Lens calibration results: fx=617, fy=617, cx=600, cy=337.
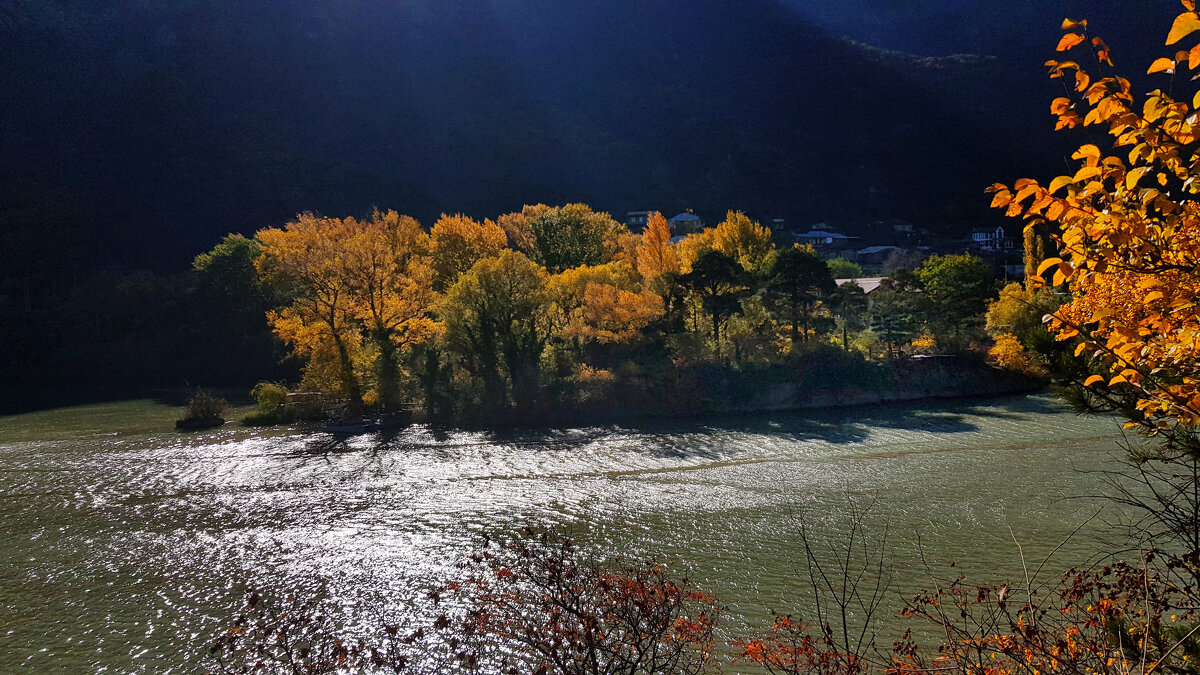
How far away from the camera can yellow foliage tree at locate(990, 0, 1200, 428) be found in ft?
8.97

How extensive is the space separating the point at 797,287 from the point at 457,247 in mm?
20686

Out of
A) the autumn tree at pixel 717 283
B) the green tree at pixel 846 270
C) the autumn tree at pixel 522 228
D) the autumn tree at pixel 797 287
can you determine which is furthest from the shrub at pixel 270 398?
the green tree at pixel 846 270

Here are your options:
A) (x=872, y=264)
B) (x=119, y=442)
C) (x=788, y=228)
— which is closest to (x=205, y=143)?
(x=119, y=442)

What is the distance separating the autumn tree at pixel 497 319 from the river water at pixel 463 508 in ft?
14.2

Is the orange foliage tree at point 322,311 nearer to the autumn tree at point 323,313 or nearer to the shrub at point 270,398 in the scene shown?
the autumn tree at point 323,313

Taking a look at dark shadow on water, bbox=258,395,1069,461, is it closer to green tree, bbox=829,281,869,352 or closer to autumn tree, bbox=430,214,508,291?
green tree, bbox=829,281,869,352

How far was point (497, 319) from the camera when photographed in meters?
30.7

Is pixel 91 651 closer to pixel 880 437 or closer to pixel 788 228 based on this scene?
pixel 880 437

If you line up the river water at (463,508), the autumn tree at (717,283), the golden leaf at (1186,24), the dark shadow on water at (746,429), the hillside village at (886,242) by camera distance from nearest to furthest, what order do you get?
1. the golden leaf at (1186,24)
2. the river water at (463,508)
3. the dark shadow on water at (746,429)
4. the autumn tree at (717,283)
5. the hillside village at (886,242)

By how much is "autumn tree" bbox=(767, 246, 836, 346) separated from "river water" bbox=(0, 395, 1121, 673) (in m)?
7.07

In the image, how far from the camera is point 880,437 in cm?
2366

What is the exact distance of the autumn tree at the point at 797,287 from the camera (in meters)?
31.2

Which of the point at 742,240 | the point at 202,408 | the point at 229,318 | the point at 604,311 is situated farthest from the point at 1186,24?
the point at 229,318

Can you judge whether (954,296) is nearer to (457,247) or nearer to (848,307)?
(848,307)
